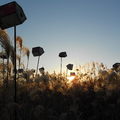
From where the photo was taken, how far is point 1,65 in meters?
3.15

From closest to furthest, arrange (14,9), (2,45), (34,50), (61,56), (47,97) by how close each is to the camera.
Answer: (14,9)
(2,45)
(47,97)
(34,50)
(61,56)

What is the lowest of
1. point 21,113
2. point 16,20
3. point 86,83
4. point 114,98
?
point 21,113

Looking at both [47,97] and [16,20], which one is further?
[47,97]

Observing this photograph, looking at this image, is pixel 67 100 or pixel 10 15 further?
pixel 67 100

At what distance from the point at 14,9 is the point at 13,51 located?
0.46 m

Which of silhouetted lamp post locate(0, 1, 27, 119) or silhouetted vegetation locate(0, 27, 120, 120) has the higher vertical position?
silhouetted lamp post locate(0, 1, 27, 119)

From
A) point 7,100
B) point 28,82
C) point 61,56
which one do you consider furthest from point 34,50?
point 7,100

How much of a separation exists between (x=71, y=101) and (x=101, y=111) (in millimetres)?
396

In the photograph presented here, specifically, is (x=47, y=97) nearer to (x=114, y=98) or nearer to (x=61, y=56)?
(x=114, y=98)

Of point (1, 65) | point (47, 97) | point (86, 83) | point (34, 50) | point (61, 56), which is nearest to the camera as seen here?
point (47, 97)

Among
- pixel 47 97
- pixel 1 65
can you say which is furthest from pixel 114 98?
pixel 1 65

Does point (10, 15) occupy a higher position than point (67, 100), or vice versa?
point (10, 15)

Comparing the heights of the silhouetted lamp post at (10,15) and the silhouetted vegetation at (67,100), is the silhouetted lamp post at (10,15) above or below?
above

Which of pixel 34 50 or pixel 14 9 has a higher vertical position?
pixel 34 50
